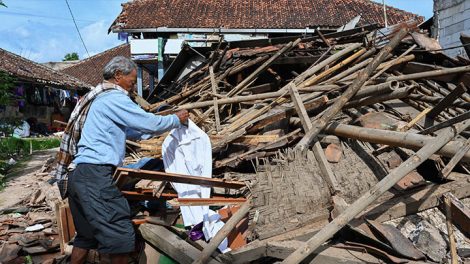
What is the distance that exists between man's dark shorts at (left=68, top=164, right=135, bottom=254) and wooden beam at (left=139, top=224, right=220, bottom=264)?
0.31m

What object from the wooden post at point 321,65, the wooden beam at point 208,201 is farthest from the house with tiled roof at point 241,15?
the wooden beam at point 208,201

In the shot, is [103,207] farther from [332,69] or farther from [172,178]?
[332,69]

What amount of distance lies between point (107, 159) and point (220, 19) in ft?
50.4

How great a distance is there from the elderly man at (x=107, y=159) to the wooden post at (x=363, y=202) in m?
1.16

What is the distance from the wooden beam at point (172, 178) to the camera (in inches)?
109

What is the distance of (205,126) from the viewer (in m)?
4.64

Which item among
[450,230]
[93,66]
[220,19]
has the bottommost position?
[450,230]

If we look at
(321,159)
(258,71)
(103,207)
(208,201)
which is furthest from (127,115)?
(258,71)

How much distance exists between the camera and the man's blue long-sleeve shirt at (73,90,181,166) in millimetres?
2768

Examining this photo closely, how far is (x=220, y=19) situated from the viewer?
683 inches

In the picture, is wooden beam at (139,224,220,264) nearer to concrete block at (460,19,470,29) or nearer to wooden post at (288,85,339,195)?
wooden post at (288,85,339,195)

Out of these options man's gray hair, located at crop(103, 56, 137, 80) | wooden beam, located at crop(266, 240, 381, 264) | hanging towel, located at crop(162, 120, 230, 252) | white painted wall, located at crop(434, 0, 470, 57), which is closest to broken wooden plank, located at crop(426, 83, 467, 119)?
wooden beam, located at crop(266, 240, 381, 264)

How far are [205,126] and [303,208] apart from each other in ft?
5.95

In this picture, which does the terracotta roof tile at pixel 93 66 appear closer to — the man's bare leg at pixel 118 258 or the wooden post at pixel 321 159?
the wooden post at pixel 321 159
